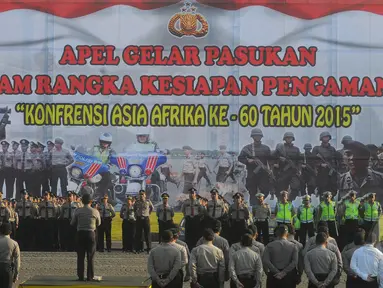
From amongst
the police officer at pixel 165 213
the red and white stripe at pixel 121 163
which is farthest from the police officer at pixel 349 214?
the red and white stripe at pixel 121 163

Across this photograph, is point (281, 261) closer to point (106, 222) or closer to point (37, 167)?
point (106, 222)

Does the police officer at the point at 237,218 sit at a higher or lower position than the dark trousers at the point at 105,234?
higher

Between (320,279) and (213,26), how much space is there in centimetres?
1100

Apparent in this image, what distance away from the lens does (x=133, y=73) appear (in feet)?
81.0

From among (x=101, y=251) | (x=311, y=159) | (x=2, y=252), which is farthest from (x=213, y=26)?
(x=2, y=252)

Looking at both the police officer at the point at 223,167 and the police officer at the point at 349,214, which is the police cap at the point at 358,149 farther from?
A: the police officer at the point at 223,167

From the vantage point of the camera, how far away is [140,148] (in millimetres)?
24297

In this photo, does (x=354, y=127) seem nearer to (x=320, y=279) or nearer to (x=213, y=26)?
(x=213, y=26)

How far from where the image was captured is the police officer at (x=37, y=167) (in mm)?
24203

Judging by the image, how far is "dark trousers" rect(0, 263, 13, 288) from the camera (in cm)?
1508

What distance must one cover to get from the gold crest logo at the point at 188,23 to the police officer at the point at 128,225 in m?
3.61

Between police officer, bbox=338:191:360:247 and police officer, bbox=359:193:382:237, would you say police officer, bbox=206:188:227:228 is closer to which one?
police officer, bbox=338:191:360:247

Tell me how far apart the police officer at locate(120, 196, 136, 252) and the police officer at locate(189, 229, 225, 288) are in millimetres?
9489

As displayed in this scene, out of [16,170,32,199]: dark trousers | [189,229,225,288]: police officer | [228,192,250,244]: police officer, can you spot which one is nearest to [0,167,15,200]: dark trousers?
[16,170,32,199]: dark trousers
